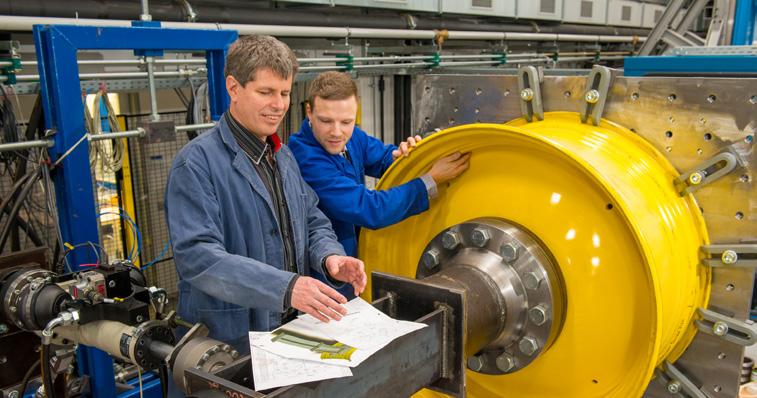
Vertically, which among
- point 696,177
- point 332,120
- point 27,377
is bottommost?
point 27,377

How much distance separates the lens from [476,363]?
1.34 m

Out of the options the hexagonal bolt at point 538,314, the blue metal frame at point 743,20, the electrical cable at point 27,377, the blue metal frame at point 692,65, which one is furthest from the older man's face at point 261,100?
the blue metal frame at point 743,20

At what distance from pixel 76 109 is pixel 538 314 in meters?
1.43

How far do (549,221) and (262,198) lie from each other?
2.24 ft

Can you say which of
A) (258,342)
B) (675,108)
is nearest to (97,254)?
(258,342)

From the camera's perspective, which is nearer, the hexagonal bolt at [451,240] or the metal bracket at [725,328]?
the metal bracket at [725,328]

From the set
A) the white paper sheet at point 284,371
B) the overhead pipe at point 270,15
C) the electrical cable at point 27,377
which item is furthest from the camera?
the overhead pipe at point 270,15

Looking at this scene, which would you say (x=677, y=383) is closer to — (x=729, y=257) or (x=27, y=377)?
(x=729, y=257)

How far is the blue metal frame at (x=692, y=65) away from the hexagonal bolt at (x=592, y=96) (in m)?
0.95

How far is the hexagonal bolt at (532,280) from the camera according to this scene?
3.99 feet

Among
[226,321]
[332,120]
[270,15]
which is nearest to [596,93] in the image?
[332,120]

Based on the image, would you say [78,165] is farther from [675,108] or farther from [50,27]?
[675,108]

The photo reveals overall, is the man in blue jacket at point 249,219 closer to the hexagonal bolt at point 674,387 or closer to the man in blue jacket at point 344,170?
the man in blue jacket at point 344,170

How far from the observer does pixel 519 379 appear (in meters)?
1.35
